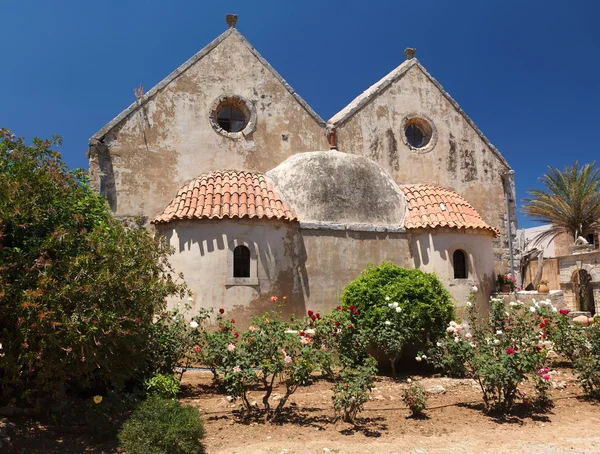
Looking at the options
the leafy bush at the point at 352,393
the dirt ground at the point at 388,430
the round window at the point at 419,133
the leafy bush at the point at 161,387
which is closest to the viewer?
the dirt ground at the point at 388,430

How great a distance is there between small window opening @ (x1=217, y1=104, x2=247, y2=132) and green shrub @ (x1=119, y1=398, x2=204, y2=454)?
1068cm

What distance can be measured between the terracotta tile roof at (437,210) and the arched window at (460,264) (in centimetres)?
90

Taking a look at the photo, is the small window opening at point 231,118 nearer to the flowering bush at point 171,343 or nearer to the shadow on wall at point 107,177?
the shadow on wall at point 107,177

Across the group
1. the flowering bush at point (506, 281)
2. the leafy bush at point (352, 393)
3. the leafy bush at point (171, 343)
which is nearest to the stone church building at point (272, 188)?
the flowering bush at point (506, 281)

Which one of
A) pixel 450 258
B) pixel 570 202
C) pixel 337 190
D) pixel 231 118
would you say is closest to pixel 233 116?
pixel 231 118

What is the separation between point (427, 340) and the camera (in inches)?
458

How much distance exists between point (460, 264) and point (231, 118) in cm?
844

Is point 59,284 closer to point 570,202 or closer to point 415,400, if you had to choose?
point 415,400

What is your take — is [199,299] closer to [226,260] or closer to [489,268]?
[226,260]

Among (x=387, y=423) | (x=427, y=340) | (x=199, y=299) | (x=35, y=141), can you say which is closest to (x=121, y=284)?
(x=35, y=141)

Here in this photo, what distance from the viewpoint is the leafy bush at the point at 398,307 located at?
1108 cm

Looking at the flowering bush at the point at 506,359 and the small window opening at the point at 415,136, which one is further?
the small window opening at the point at 415,136

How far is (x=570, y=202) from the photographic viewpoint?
31234 mm

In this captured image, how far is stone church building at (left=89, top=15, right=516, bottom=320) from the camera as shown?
44.0ft
